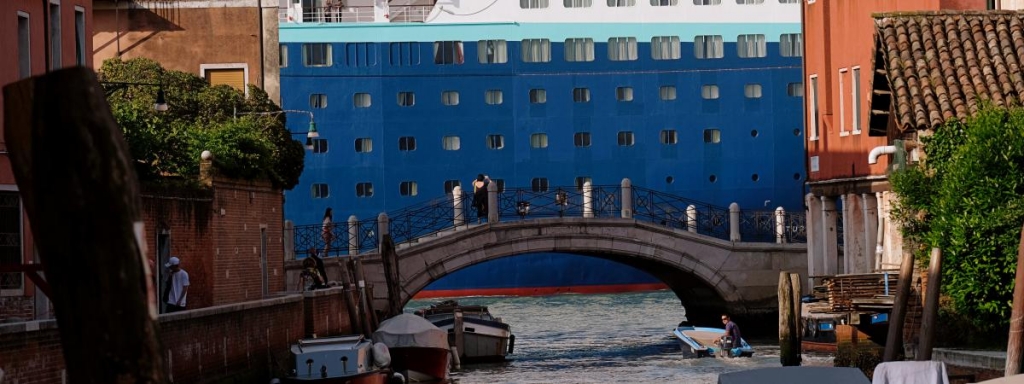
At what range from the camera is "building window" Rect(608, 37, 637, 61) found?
53.2 meters

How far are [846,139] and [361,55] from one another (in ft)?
83.4

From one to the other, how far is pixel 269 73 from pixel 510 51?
17889 millimetres

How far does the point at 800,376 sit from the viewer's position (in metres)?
14.0

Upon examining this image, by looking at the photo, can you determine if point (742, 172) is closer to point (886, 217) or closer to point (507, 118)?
point (507, 118)

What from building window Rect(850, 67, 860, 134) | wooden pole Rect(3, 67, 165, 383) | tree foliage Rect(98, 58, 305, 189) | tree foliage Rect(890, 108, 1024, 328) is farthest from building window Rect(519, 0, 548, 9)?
wooden pole Rect(3, 67, 165, 383)

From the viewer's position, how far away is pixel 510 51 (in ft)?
173

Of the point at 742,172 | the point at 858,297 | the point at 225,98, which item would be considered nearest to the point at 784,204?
the point at 742,172

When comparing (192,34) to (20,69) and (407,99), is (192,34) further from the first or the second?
(407,99)

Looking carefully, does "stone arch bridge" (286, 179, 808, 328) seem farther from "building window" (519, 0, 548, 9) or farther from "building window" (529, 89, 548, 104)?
"building window" (519, 0, 548, 9)

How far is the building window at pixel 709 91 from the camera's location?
5247 centimetres

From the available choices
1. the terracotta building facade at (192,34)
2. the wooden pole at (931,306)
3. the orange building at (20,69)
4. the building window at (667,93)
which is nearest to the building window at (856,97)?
the terracotta building facade at (192,34)

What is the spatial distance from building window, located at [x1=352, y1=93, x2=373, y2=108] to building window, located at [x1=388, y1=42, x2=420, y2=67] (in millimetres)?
1219

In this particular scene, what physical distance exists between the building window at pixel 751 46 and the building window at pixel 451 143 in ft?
28.8

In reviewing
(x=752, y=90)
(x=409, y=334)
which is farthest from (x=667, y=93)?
(x=409, y=334)
